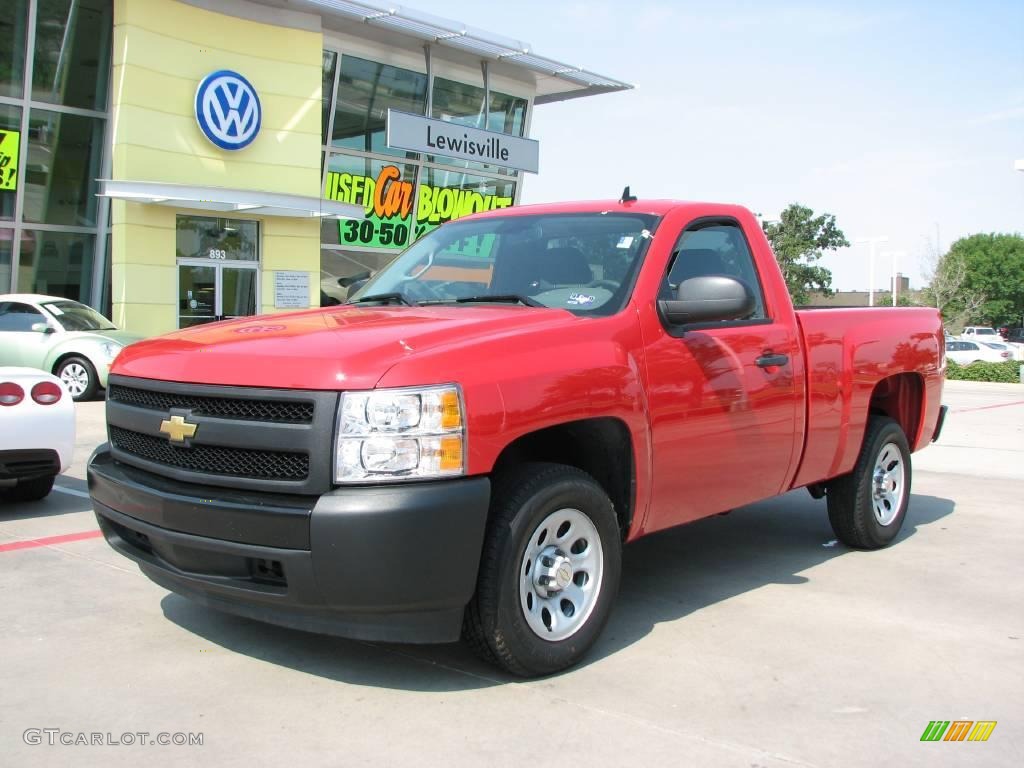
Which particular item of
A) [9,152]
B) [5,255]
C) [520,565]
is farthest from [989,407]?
[9,152]

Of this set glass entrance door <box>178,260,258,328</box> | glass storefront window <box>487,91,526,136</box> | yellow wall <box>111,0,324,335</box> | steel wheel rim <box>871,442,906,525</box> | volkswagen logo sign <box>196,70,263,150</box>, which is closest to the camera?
steel wheel rim <box>871,442,906,525</box>

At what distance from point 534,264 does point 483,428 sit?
1.50 meters

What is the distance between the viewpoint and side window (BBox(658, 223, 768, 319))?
16.2ft

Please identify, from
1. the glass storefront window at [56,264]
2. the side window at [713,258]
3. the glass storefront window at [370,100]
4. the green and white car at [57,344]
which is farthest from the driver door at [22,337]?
the side window at [713,258]

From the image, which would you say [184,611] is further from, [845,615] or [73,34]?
[73,34]

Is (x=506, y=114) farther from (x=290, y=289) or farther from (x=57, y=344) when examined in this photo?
(x=57, y=344)

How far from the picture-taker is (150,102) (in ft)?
65.1

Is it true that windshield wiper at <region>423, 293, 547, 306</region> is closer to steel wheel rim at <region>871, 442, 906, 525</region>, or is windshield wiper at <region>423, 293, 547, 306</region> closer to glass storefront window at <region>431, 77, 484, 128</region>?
steel wheel rim at <region>871, 442, 906, 525</region>

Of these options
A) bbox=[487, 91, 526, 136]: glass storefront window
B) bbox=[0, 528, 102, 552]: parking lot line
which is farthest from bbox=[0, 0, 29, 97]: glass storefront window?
bbox=[0, 528, 102, 552]: parking lot line

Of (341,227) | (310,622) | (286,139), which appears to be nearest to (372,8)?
(286,139)

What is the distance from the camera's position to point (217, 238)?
2139 centimetres

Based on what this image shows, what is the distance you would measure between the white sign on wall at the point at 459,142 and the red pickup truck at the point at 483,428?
62.2ft

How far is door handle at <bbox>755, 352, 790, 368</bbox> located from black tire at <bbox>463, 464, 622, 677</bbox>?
1319mm

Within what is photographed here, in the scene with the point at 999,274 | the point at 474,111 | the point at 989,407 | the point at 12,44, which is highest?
the point at 999,274
